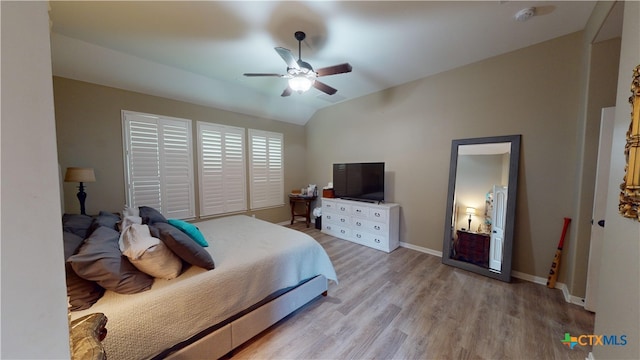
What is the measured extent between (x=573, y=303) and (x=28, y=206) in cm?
373

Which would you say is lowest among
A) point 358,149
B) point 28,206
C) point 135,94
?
point 28,206

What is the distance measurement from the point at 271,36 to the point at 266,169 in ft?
9.14

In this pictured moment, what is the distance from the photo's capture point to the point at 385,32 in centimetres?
222

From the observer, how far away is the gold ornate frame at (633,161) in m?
1.06

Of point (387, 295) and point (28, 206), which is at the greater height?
point (28, 206)

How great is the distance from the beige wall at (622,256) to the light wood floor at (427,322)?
49cm

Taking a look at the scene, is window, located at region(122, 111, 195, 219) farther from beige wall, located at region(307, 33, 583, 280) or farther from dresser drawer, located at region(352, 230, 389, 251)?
beige wall, located at region(307, 33, 583, 280)

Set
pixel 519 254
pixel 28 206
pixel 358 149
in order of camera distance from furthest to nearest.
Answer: pixel 358 149
pixel 519 254
pixel 28 206

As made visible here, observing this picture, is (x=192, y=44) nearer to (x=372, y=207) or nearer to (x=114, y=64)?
(x=114, y=64)

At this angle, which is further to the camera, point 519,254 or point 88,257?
point 519,254

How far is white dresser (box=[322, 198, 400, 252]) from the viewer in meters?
3.40

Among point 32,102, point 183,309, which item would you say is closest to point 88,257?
point 183,309

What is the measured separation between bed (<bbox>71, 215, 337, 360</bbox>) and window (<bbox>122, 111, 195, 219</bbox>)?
5.86 ft

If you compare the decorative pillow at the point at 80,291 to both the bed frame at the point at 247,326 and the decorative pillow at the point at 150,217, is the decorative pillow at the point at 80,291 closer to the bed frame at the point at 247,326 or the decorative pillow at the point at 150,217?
the bed frame at the point at 247,326
